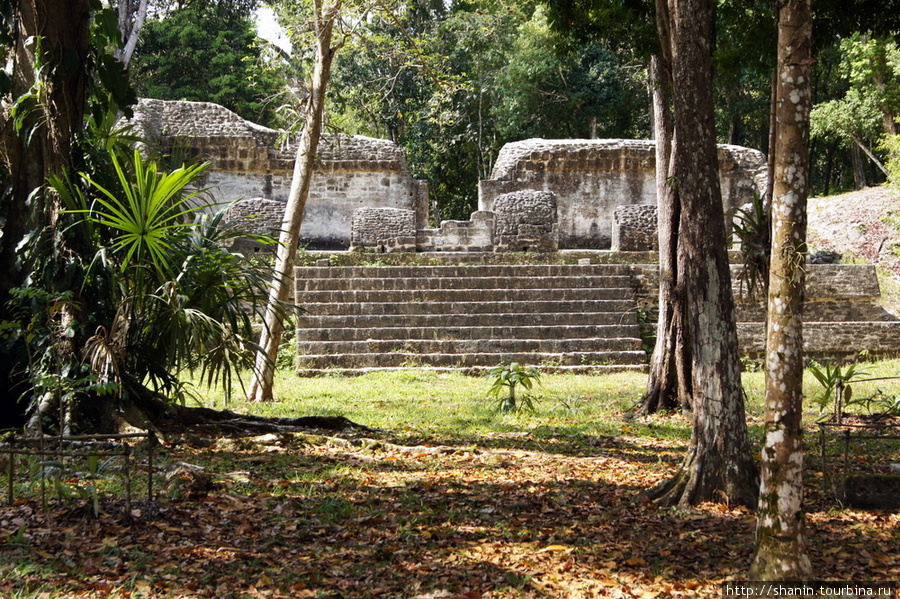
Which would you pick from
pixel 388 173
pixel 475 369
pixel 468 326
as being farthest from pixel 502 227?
pixel 388 173

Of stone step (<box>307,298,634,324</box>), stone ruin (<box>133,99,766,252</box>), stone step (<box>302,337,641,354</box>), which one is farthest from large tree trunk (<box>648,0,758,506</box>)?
stone ruin (<box>133,99,766,252</box>)

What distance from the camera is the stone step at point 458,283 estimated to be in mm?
12695

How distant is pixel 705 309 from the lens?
4805mm

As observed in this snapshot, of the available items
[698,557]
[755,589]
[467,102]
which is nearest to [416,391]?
[698,557]

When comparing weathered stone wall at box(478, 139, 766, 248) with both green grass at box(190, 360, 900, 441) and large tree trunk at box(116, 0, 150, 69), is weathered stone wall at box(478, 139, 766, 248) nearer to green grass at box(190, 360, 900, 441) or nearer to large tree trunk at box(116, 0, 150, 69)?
green grass at box(190, 360, 900, 441)

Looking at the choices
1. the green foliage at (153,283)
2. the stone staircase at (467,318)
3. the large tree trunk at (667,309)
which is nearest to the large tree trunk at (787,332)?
the green foliage at (153,283)

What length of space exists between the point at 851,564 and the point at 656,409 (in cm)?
407

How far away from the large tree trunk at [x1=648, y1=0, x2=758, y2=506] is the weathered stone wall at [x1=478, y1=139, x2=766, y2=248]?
12505mm

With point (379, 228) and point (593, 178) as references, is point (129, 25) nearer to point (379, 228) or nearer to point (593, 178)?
point (379, 228)

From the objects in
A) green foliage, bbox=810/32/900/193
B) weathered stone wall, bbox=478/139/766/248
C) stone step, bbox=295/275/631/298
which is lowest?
stone step, bbox=295/275/631/298

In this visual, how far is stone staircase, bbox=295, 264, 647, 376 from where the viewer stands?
443 inches

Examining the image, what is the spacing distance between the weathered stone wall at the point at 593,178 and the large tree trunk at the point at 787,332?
14294 mm

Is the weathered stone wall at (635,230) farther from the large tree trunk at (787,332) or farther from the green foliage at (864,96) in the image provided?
the large tree trunk at (787,332)

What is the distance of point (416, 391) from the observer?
9594 millimetres
